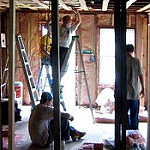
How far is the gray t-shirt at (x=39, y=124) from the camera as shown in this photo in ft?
13.7

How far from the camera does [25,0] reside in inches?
195

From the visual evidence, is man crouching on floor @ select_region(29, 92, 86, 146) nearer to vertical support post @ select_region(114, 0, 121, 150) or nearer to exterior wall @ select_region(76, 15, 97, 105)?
vertical support post @ select_region(114, 0, 121, 150)

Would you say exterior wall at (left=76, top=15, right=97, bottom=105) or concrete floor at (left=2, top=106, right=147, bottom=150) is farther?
exterior wall at (left=76, top=15, right=97, bottom=105)

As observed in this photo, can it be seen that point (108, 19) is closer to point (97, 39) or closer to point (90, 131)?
point (97, 39)

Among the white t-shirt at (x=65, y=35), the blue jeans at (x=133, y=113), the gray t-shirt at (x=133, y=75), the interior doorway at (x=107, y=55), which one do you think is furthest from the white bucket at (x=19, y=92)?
the gray t-shirt at (x=133, y=75)

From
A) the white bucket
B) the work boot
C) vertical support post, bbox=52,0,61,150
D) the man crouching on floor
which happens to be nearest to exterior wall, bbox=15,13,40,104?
the white bucket

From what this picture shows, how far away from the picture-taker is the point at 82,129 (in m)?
5.25

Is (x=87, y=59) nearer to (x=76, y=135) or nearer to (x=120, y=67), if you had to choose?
(x=76, y=135)

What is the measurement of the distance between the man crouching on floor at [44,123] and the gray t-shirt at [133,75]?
110 centimetres

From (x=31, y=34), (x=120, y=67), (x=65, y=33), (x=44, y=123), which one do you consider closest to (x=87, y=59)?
(x=31, y=34)

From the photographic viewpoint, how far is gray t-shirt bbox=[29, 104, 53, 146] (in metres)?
4.18

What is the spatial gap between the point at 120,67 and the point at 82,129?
3359 millimetres

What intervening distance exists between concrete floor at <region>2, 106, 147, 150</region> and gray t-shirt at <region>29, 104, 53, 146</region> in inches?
5.5

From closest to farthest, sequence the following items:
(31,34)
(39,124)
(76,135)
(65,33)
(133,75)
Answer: (39,124) < (133,75) < (76,135) < (65,33) < (31,34)
